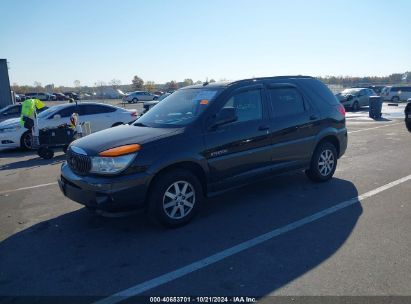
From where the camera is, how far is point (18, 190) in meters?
6.70

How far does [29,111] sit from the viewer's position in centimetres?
1018

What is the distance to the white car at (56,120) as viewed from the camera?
11195 millimetres

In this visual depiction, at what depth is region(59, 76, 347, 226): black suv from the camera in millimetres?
4281

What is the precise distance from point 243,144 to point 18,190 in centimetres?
434

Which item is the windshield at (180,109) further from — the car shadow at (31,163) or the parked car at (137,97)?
the parked car at (137,97)

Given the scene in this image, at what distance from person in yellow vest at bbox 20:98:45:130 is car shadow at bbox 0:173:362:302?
5932mm

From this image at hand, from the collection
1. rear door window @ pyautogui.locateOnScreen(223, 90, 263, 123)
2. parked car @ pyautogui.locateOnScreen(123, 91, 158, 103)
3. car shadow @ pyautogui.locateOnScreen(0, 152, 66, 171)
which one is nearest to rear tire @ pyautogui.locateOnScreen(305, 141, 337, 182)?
rear door window @ pyautogui.locateOnScreen(223, 90, 263, 123)

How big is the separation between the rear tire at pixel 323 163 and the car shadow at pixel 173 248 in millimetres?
657

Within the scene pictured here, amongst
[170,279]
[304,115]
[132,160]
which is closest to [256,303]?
[170,279]

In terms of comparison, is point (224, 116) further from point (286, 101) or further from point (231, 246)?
point (231, 246)

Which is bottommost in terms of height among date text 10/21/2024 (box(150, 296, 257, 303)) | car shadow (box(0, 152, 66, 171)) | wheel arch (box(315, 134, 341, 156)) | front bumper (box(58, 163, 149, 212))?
car shadow (box(0, 152, 66, 171))

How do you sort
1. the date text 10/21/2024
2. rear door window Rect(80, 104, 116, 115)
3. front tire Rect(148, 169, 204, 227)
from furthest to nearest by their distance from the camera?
rear door window Rect(80, 104, 116, 115) < front tire Rect(148, 169, 204, 227) < the date text 10/21/2024

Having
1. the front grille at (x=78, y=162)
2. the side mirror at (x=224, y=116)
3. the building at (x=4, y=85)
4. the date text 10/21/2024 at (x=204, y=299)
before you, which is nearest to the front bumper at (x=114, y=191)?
the front grille at (x=78, y=162)

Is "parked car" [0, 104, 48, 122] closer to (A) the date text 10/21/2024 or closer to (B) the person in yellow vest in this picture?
(B) the person in yellow vest
